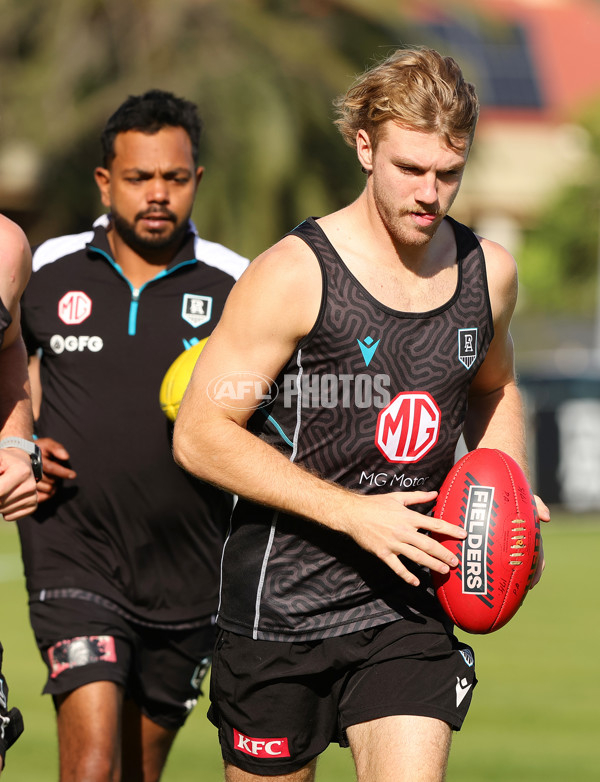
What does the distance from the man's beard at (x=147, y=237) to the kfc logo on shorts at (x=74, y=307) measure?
1.00 feet

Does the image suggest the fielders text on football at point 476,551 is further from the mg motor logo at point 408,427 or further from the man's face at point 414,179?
the man's face at point 414,179

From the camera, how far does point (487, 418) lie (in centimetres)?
482

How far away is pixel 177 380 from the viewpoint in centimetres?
521

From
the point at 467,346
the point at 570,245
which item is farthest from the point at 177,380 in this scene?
the point at 570,245

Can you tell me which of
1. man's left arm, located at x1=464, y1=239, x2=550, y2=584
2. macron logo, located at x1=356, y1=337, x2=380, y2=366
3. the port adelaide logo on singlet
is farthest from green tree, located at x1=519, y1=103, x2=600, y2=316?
macron logo, located at x1=356, y1=337, x2=380, y2=366

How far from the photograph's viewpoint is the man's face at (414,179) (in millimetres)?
4105

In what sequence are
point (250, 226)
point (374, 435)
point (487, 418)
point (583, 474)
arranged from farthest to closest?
1. point (250, 226)
2. point (583, 474)
3. point (487, 418)
4. point (374, 435)

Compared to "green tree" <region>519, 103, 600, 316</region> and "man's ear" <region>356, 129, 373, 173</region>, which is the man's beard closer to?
"man's ear" <region>356, 129, 373, 173</region>

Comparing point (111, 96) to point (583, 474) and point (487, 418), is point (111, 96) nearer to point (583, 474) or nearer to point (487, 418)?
point (583, 474)

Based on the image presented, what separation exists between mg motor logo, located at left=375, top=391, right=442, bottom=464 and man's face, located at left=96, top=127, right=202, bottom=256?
180cm

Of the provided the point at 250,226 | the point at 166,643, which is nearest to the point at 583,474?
the point at 250,226

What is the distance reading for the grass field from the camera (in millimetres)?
7312

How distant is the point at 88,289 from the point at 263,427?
161 centimetres

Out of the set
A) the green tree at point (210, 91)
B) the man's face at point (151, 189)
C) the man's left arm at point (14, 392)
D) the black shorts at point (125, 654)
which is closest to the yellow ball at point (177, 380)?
the man's face at point (151, 189)
